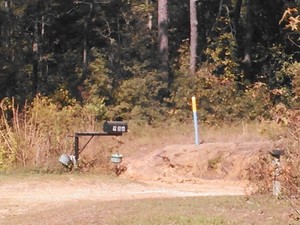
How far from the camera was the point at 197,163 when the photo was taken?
1489cm

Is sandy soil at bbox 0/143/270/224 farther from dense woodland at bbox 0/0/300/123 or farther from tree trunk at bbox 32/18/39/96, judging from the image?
tree trunk at bbox 32/18/39/96

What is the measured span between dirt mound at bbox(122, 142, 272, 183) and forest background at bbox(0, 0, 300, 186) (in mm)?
1891

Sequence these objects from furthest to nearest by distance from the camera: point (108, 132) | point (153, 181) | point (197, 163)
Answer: point (108, 132) < point (197, 163) < point (153, 181)

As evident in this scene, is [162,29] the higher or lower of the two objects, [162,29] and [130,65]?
the higher

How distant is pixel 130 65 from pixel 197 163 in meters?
10.5

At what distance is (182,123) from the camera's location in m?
21.6

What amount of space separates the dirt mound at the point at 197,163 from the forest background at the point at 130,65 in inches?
74.5

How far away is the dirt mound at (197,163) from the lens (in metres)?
14.2

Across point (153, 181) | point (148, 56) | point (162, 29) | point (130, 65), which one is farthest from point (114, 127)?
point (162, 29)

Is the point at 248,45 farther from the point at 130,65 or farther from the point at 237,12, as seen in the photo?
the point at 130,65

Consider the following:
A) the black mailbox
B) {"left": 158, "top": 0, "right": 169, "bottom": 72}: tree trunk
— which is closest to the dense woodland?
{"left": 158, "top": 0, "right": 169, "bottom": 72}: tree trunk

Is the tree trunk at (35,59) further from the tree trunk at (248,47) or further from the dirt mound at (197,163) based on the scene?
the dirt mound at (197,163)

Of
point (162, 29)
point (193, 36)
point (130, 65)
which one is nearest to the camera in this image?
point (130, 65)

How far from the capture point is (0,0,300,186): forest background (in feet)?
60.3
